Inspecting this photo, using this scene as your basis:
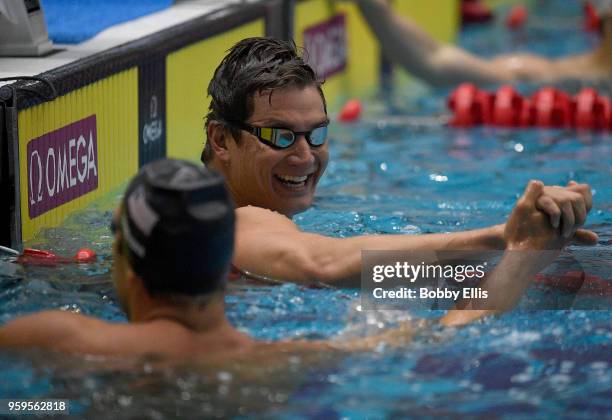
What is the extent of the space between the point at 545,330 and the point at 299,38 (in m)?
3.85

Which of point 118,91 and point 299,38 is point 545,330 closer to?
point 118,91

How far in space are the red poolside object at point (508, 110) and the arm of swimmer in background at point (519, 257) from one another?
364 centimetres

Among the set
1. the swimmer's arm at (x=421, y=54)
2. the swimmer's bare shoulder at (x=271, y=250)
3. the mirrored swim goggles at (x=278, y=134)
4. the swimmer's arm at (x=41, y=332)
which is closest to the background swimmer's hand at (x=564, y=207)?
the swimmer's bare shoulder at (x=271, y=250)

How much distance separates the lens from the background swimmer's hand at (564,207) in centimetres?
259

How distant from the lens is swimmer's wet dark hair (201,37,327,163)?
3.04 metres

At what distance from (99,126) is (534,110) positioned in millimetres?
2801

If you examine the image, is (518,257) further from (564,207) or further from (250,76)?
(250,76)

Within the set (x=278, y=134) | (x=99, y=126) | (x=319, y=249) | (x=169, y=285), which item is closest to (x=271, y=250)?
(x=319, y=249)

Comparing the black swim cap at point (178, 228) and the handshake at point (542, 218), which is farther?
the handshake at point (542, 218)

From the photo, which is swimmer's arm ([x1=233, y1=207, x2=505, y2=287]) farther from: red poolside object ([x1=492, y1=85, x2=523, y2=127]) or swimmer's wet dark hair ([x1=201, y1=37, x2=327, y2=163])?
red poolside object ([x1=492, y1=85, x2=523, y2=127])

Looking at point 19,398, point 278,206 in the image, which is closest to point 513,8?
point 278,206

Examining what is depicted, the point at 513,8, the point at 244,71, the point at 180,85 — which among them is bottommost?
the point at 513,8

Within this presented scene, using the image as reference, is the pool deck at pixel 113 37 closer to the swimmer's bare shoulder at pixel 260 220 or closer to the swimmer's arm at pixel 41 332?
the swimmer's bare shoulder at pixel 260 220

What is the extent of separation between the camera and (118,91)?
4281 millimetres
